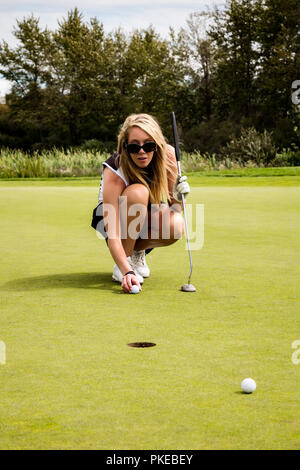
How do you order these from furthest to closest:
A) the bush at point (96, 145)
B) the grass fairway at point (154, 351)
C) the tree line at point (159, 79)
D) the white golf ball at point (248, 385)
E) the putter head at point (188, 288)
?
1. the bush at point (96, 145)
2. the tree line at point (159, 79)
3. the putter head at point (188, 288)
4. the white golf ball at point (248, 385)
5. the grass fairway at point (154, 351)

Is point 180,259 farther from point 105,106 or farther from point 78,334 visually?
point 105,106

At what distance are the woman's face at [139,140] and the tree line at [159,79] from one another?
36192mm

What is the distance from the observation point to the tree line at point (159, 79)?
154 ft

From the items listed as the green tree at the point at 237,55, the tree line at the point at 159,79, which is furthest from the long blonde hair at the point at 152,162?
the green tree at the point at 237,55

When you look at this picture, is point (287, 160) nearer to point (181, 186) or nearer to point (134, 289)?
point (181, 186)

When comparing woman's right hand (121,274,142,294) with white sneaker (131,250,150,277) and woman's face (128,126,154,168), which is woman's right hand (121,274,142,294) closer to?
white sneaker (131,250,150,277)

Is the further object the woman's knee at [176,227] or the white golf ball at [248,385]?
the woman's knee at [176,227]

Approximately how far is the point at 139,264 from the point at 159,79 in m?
47.7

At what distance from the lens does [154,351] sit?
3271mm

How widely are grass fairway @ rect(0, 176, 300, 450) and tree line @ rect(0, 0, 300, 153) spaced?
35713 mm

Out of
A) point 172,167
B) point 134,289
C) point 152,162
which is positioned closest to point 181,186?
point 152,162

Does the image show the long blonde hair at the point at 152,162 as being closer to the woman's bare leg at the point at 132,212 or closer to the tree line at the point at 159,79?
the woman's bare leg at the point at 132,212

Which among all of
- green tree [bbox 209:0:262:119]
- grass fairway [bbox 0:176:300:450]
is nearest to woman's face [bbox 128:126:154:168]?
grass fairway [bbox 0:176:300:450]

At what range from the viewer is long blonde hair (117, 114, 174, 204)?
4.99m
